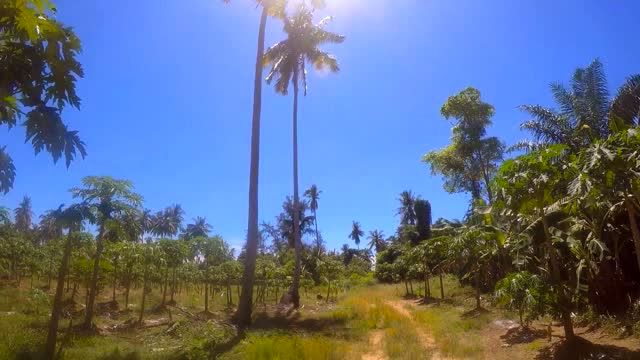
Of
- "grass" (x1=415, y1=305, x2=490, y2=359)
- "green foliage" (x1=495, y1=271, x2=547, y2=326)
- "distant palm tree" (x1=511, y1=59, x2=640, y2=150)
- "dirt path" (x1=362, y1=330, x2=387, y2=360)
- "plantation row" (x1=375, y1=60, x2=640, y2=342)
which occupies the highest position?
"distant palm tree" (x1=511, y1=59, x2=640, y2=150)

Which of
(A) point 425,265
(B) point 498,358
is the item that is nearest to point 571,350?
(B) point 498,358

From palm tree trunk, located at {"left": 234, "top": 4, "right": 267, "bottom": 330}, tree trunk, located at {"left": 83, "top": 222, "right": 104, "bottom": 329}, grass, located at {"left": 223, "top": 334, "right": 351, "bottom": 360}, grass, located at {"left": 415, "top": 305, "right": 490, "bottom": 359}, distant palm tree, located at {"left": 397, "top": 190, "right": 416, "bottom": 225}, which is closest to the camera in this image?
grass, located at {"left": 223, "top": 334, "right": 351, "bottom": 360}

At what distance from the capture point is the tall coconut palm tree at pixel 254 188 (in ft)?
57.4

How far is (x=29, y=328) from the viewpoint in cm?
1501

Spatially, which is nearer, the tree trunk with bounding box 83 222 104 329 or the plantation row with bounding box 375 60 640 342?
the plantation row with bounding box 375 60 640 342

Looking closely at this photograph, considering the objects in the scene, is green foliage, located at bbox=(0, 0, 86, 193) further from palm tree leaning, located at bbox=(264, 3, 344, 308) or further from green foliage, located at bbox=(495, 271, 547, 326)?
palm tree leaning, located at bbox=(264, 3, 344, 308)

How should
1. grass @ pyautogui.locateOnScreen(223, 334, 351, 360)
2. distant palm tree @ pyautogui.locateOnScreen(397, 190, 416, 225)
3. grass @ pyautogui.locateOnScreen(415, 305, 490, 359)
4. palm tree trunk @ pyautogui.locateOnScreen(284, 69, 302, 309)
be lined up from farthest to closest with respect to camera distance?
distant palm tree @ pyautogui.locateOnScreen(397, 190, 416, 225)
palm tree trunk @ pyautogui.locateOnScreen(284, 69, 302, 309)
grass @ pyautogui.locateOnScreen(415, 305, 490, 359)
grass @ pyautogui.locateOnScreen(223, 334, 351, 360)

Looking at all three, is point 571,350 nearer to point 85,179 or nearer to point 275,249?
point 85,179

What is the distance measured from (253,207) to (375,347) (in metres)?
7.48

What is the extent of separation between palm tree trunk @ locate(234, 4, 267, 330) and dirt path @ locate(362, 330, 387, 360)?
15.8 feet

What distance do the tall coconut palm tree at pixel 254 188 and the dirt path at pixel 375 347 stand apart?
4.89 meters

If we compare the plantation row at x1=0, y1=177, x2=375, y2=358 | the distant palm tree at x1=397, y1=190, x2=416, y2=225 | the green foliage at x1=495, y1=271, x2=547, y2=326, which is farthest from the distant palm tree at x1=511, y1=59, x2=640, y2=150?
the distant palm tree at x1=397, y1=190, x2=416, y2=225

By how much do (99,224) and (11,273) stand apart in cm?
2630

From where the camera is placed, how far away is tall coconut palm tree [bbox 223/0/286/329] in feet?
57.4
